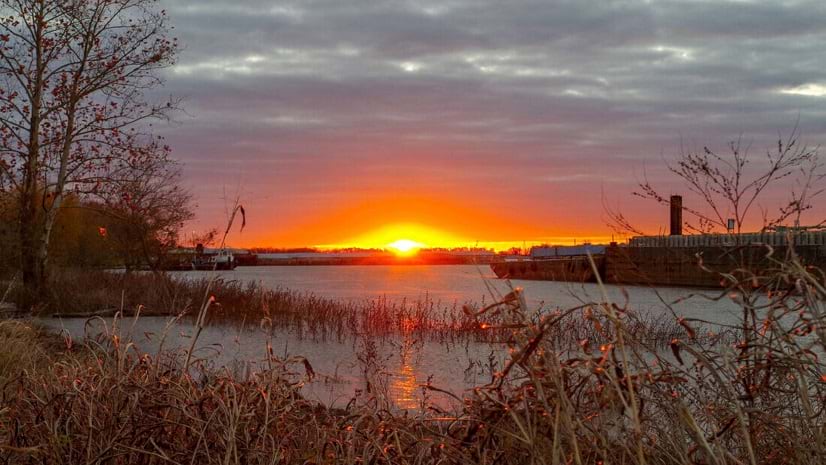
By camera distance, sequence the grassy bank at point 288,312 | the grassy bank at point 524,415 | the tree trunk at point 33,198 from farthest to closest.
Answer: the tree trunk at point 33,198 → the grassy bank at point 288,312 → the grassy bank at point 524,415

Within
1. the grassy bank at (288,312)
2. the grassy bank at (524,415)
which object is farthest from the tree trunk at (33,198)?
the grassy bank at (524,415)

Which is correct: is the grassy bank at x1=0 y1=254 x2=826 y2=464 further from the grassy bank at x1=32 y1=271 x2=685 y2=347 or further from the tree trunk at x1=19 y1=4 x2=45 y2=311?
the tree trunk at x1=19 y1=4 x2=45 y2=311

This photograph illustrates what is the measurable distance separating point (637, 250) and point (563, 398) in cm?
5872

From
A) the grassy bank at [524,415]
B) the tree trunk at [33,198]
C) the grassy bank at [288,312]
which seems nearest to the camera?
the grassy bank at [524,415]

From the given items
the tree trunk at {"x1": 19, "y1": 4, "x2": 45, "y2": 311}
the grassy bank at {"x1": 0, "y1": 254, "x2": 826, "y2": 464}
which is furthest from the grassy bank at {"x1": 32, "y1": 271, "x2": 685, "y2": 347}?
the grassy bank at {"x1": 0, "y1": 254, "x2": 826, "y2": 464}

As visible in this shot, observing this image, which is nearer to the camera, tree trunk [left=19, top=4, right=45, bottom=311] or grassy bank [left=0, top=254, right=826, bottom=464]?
grassy bank [left=0, top=254, right=826, bottom=464]

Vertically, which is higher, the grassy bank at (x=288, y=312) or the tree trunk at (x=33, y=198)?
the tree trunk at (x=33, y=198)

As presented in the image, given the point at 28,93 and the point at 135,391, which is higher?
the point at 28,93

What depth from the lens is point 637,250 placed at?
2307 inches

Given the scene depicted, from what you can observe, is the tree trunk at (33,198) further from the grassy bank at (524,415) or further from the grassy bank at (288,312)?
the grassy bank at (524,415)

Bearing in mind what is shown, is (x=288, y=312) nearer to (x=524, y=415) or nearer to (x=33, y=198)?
(x=33, y=198)

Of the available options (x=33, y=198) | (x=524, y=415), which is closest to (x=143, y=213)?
(x=33, y=198)

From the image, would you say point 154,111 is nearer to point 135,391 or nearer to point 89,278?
point 89,278

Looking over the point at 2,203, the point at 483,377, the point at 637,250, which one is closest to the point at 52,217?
the point at 2,203
